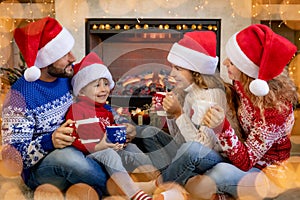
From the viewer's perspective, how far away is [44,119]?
54.2 inches

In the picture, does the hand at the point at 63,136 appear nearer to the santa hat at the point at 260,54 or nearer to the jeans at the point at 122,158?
the jeans at the point at 122,158

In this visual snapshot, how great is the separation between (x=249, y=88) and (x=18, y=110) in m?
0.74

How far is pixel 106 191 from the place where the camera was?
145 centimetres

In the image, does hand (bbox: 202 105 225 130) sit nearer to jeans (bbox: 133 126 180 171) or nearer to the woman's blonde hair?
the woman's blonde hair

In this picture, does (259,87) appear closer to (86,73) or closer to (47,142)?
(86,73)

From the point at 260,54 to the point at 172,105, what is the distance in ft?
1.10

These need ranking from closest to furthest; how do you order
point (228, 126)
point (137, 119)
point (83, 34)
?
point (228, 126), point (137, 119), point (83, 34)

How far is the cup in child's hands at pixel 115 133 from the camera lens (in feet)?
4.40

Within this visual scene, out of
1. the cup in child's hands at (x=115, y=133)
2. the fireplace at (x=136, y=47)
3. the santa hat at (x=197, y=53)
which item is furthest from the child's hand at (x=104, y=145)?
the fireplace at (x=136, y=47)

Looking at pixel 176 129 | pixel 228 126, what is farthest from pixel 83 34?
pixel 228 126

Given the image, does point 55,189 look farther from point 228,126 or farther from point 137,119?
point 137,119

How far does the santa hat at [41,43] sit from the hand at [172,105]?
38 cm

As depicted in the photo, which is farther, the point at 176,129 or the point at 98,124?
the point at 176,129

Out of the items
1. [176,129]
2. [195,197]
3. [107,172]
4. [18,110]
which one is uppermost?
[18,110]
